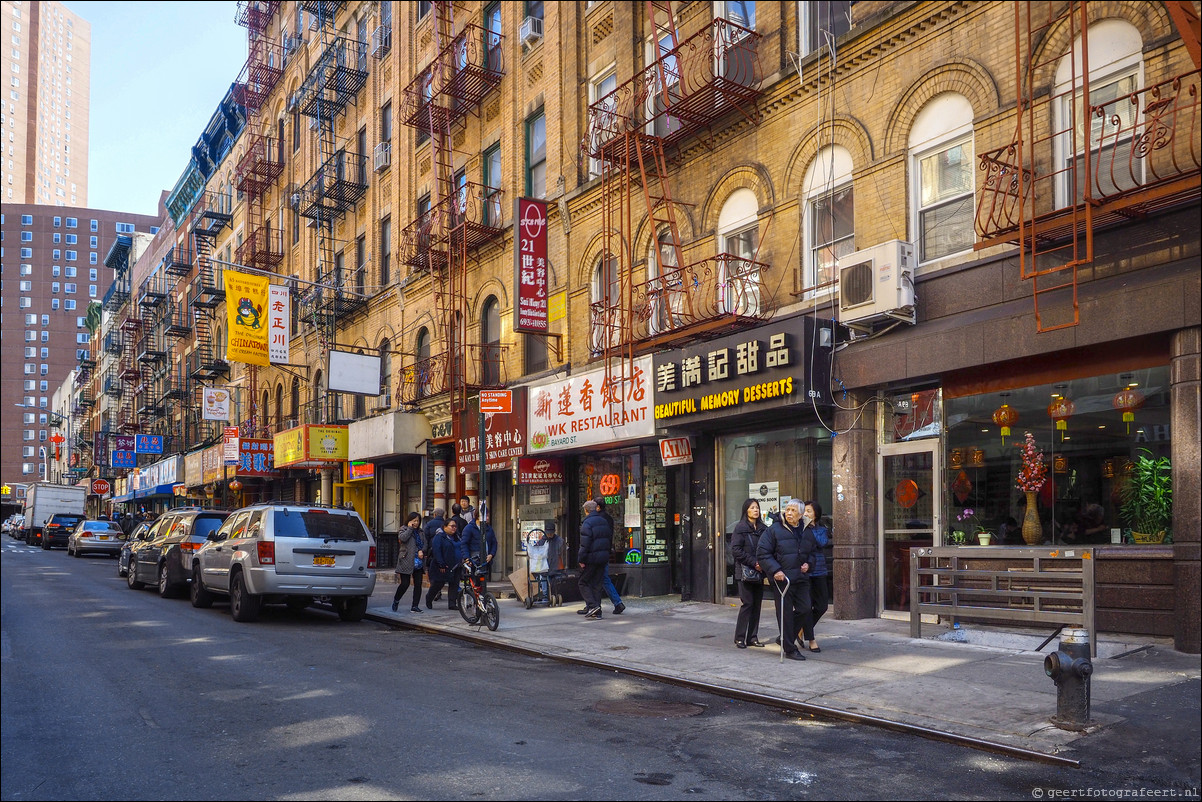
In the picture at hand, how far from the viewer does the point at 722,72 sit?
1602cm

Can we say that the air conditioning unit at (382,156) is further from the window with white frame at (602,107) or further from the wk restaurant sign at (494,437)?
the window with white frame at (602,107)

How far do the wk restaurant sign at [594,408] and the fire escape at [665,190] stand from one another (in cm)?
46

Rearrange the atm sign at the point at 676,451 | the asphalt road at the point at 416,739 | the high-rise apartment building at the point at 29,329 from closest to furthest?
the high-rise apartment building at the point at 29,329, the asphalt road at the point at 416,739, the atm sign at the point at 676,451

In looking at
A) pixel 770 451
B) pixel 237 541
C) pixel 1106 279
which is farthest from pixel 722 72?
pixel 237 541

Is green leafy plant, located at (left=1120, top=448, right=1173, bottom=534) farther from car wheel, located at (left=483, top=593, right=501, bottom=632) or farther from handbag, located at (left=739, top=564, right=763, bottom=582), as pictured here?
car wheel, located at (left=483, top=593, right=501, bottom=632)

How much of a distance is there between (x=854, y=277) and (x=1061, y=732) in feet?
23.4

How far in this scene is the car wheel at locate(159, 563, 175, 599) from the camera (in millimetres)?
18828

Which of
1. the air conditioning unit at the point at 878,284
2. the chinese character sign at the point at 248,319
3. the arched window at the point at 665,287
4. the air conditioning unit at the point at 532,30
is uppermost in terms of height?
the air conditioning unit at the point at 532,30

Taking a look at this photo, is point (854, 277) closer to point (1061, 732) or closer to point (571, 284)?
point (1061, 732)

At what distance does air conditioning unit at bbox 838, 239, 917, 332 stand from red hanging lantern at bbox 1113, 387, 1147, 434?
2.76 meters

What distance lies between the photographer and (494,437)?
21891mm

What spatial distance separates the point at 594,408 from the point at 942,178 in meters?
7.73

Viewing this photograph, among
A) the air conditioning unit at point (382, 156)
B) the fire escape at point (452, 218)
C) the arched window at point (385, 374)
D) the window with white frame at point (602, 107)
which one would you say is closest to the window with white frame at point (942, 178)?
the window with white frame at point (602, 107)

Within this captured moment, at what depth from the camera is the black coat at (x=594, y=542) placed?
15.1 metres
